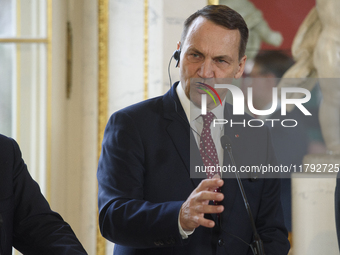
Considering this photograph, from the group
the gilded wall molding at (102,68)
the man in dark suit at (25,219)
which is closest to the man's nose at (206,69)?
the man in dark suit at (25,219)

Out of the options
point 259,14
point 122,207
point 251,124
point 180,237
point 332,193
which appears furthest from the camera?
point 259,14

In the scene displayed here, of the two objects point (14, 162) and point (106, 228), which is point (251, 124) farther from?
point (14, 162)

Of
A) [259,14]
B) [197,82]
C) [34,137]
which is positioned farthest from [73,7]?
[197,82]

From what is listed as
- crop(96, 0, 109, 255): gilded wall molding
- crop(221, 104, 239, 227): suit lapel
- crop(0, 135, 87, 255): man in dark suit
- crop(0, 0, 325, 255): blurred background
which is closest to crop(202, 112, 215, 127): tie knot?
crop(221, 104, 239, 227): suit lapel

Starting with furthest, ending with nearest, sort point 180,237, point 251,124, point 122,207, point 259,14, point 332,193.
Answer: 1. point 259,14
2. point 332,193
3. point 251,124
4. point 122,207
5. point 180,237

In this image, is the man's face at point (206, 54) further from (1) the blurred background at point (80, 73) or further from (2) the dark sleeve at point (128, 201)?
(1) the blurred background at point (80, 73)

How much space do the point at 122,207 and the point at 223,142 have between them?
430 millimetres

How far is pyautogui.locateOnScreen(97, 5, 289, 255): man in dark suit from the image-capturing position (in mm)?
1542

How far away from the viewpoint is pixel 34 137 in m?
3.33

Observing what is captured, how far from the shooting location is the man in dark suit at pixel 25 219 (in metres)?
1.48

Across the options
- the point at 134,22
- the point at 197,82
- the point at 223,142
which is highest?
the point at 134,22

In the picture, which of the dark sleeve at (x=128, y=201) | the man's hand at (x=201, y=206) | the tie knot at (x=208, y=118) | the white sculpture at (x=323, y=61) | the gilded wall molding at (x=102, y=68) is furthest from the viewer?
A: the gilded wall molding at (x=102, y=68)

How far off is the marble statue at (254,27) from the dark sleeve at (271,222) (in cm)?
163

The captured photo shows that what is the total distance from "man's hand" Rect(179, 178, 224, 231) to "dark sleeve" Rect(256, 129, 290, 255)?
0.52 meters
